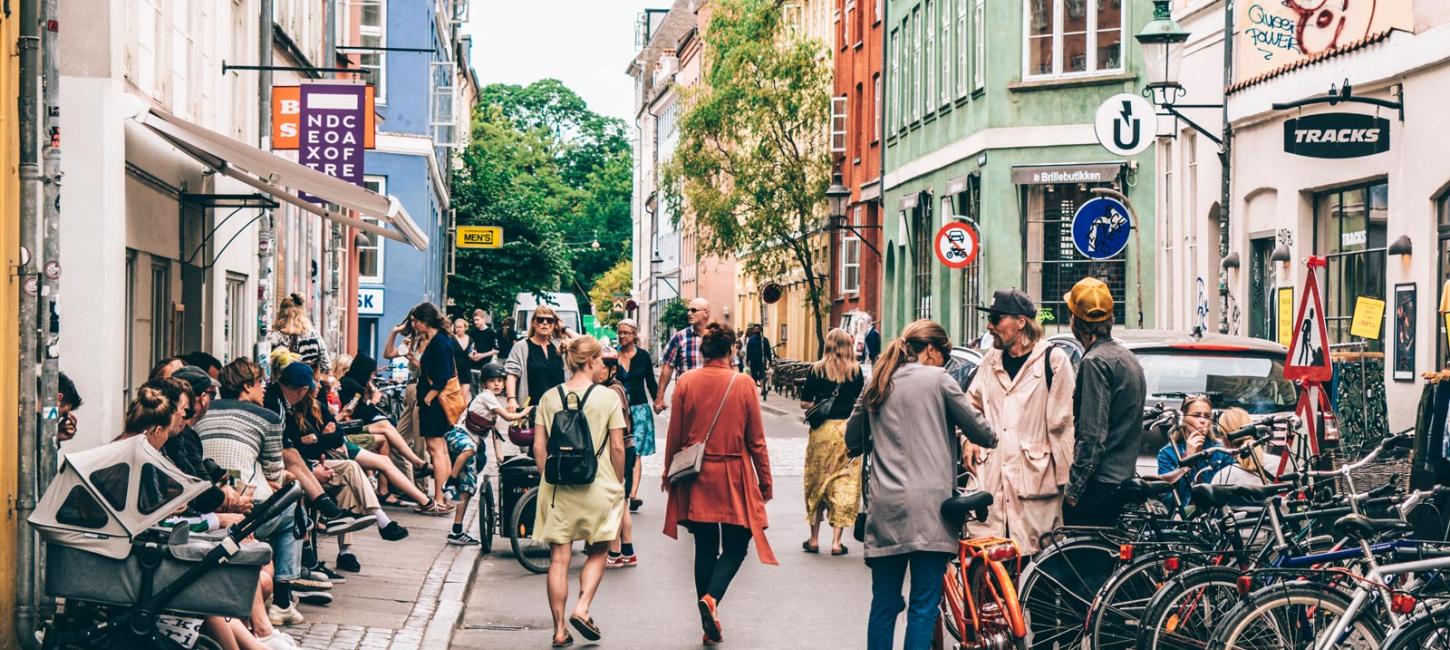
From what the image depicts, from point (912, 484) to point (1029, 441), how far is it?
902 mm

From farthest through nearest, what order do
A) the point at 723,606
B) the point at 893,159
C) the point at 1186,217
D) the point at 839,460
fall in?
the point at 893,159, the point at 1186,217, the point at 839,460, the point at 723,606

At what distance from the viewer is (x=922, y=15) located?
41.1m

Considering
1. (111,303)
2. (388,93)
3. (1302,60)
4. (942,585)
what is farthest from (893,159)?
(942,585)

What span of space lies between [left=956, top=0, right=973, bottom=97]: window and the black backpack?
86.5 feet

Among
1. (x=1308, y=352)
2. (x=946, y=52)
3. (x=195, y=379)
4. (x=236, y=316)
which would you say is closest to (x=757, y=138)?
(x=946, y=52)

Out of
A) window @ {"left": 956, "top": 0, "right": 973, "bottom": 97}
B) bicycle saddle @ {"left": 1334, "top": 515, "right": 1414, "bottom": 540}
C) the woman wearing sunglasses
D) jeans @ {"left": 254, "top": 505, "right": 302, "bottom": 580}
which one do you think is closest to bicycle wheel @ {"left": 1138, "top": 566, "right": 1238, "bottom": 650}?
bicycle saddle @ {"left": 1334, "top": 515, "right": 1414, "bottom": 540}

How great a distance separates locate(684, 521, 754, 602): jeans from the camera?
10.6 meters

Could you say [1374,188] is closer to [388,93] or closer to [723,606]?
[723,606]

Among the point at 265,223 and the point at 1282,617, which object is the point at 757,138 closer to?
the point at 265,223

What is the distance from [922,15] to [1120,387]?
32.8 meters

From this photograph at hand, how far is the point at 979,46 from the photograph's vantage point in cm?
3512

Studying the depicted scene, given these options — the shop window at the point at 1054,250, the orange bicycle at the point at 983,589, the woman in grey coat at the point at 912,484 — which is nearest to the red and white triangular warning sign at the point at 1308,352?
the orange bicycle at the point at 983,589

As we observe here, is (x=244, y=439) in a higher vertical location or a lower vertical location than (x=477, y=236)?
lower

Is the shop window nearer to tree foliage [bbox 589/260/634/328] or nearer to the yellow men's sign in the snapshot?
the yellow men's sign
